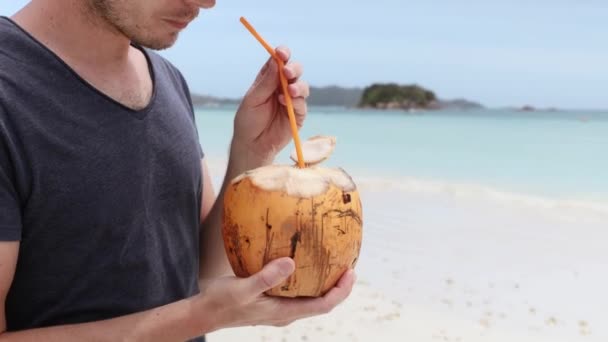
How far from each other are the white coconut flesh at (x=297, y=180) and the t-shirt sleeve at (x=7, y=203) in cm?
35

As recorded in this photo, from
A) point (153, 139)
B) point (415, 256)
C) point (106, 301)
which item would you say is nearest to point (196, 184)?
point (153, 139)

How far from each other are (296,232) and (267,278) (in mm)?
95

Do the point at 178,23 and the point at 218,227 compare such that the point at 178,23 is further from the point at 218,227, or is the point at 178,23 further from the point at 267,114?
the point at 218,227

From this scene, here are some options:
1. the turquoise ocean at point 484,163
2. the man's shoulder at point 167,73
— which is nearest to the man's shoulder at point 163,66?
the man's shoulder at point 167,73

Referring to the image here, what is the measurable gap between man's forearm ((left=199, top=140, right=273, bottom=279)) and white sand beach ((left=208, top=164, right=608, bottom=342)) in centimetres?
191

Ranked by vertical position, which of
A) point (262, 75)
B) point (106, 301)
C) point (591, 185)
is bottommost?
point (591, 185)

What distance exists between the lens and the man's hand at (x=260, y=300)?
39.4 inches

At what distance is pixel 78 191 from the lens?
1.08 m

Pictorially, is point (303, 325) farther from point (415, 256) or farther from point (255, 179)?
point (255, 179)

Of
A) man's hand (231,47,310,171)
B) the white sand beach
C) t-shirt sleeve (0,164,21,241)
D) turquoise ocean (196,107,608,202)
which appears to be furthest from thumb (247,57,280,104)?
turquoise ocean (196,107,608,202)

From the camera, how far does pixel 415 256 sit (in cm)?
486

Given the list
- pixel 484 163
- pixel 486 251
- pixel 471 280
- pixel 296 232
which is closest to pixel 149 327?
pixel 296 232

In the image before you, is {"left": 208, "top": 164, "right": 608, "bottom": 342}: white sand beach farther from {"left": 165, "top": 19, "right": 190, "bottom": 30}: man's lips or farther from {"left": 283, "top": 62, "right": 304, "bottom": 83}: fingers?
{"left": 165, "top": 19, "right": 190, "bottom": 30}: man's lips

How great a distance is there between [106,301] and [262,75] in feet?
1.78
